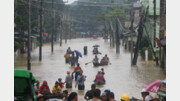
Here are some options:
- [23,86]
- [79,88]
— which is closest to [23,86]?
[23,86]

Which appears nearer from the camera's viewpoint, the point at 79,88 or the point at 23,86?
the point at 23,86

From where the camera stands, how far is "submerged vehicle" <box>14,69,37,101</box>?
31.8 feet

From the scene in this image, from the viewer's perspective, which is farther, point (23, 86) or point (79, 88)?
point (79, 88)

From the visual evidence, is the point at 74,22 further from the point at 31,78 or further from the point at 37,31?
the point at 31,78

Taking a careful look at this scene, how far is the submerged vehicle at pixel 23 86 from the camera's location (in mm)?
9703

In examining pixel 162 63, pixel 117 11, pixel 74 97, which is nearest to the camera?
pixel 74 97

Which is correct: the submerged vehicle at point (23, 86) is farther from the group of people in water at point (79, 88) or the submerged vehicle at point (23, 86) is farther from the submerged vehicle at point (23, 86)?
the group of people in water at point (79, 88)

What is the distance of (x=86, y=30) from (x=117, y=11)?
3686 centimetres

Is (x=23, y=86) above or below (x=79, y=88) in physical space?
above

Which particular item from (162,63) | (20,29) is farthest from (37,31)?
(162,63)

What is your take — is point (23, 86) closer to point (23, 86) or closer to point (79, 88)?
point (23, 86)

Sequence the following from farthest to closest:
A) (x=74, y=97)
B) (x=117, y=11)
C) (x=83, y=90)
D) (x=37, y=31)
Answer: (x=117, y=11), (x=37, y=31), (x=83, y=90), (x=74, y=97)

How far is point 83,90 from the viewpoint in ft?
67.5

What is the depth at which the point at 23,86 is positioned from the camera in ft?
33.5
